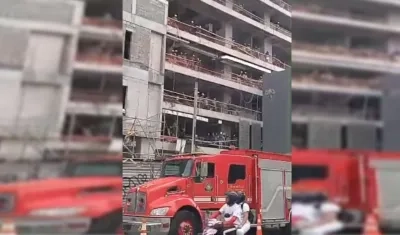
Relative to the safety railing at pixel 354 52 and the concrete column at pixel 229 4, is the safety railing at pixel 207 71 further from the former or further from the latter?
the safety railing at pixel 354 52

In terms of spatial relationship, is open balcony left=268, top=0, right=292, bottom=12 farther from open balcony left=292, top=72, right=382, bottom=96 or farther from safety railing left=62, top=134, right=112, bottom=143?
safety railing left=62, top=134, right=112, bottom=143

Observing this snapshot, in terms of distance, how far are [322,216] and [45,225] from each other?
84cm

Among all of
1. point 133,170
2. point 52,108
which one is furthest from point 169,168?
point 52,108

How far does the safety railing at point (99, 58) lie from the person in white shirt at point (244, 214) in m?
0.72

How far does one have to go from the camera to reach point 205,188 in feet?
6.49

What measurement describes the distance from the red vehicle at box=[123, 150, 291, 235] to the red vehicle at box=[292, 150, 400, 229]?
0.54m

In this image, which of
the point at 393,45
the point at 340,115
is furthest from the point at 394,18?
the point at 340,115

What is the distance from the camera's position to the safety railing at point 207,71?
73.5 inches

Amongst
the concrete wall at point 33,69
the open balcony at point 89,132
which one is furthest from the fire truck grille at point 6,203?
the open balcony at point 89,132

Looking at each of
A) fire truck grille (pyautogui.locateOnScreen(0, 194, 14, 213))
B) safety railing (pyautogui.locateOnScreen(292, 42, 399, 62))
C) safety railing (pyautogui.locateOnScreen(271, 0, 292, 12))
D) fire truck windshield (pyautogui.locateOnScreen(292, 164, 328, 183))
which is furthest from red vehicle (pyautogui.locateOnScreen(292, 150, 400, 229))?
fire truck grille (pyautogui.locateOnScreen(0, 194, 14, 213))

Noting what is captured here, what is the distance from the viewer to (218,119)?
1.89 metres

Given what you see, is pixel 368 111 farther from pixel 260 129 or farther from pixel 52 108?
pixel 52 108

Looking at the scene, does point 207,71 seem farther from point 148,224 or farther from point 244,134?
point 148,224

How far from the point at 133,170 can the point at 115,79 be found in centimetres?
39
